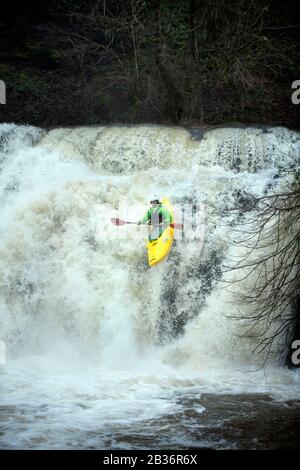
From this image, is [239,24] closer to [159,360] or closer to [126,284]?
[126,284]

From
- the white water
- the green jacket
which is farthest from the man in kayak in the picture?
the white water

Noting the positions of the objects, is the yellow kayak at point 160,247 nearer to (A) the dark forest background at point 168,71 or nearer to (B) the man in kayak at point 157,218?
(B) the man in kayak at point 157,218

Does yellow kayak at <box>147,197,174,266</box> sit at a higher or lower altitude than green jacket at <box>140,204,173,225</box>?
lower

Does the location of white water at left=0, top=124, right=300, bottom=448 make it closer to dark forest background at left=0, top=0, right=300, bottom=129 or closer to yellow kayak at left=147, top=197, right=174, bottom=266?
yellow kayak at left=147, top=197, right=174, bottom=266

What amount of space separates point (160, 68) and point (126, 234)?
16.5 feet

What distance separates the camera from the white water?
6.64 meters

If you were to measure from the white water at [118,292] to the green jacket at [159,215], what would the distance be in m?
0.33

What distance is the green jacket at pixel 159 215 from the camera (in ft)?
27.4

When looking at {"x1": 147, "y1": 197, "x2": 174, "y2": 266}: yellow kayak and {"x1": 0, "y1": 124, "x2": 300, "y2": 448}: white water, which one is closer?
{"x1": 0, "y1": 124, "x2": 300, "y2": 448}: white water

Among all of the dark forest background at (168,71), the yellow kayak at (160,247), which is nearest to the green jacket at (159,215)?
the yellow kayak at (160,247)

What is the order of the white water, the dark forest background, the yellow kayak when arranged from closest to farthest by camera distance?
the white water < the yellow kayak < the dark forest background

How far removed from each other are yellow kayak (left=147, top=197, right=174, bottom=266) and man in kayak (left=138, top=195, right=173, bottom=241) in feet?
0.21

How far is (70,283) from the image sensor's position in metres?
8.20

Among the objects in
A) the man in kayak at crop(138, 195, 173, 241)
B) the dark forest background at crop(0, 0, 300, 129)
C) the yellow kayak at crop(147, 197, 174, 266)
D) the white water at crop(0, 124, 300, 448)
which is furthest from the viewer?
the dark forest background at crop(0, 0, 300, 129)
